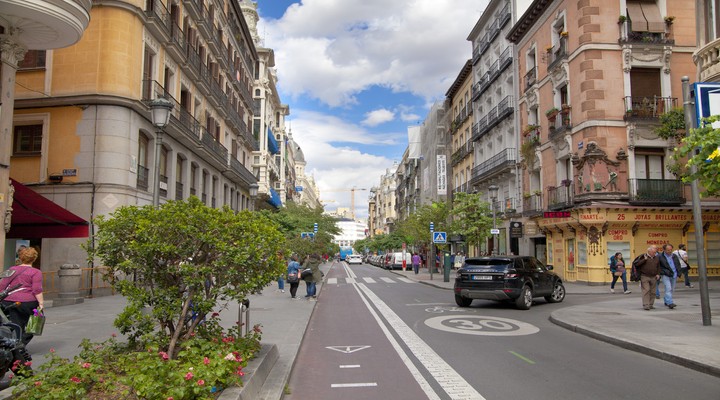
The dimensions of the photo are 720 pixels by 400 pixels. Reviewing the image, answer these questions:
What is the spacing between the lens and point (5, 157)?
42.8 ft

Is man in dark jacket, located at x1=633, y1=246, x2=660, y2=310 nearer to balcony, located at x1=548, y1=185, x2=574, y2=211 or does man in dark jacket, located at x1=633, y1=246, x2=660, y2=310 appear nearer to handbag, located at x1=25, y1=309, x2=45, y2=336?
balcony, located at x1=548, y1=185, x2=574, y2=211

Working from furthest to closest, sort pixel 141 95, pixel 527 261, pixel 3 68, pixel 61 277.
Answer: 1. pixel 141 95
2. pixel 527 261
3. pixel 61 277
4. pixel 3 68

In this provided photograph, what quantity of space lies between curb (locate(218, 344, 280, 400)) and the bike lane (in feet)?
1.24

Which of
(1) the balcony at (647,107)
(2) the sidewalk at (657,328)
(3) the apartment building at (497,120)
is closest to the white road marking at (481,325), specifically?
(2) the sidewalk at (657,328)

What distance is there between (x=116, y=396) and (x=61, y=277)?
1166 centimetres

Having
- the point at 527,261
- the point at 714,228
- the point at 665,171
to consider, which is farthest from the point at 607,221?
the point at 527,261

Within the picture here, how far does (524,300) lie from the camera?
14680 millimetres

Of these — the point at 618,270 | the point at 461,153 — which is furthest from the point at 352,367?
the point at 461,153

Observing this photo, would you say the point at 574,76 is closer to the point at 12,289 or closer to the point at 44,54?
the point at 44,54

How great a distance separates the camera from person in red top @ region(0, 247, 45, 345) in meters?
6.70

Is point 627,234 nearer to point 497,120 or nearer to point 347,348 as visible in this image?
point 497,120

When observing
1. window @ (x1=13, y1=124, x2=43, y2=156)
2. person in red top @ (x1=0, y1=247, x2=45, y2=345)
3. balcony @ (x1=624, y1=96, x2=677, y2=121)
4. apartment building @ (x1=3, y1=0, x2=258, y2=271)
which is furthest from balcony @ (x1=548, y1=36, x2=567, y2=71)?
person in red top @ (x1=0, y1=247, x2=45, y2=345)

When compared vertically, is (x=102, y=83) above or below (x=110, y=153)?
above

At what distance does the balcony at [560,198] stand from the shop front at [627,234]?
0.79m
